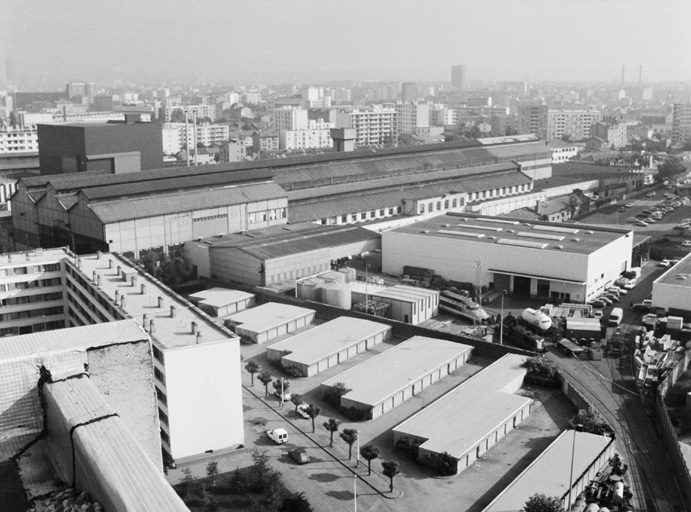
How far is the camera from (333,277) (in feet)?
50.8

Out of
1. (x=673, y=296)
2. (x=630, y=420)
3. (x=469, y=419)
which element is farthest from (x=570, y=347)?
(x=469, y=419)

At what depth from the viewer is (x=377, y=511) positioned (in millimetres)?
7633

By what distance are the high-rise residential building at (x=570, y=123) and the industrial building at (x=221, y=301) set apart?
41.3 meters

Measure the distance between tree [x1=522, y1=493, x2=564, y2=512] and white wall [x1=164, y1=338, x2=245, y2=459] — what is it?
352 cm

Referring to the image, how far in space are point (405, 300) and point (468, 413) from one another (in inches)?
181

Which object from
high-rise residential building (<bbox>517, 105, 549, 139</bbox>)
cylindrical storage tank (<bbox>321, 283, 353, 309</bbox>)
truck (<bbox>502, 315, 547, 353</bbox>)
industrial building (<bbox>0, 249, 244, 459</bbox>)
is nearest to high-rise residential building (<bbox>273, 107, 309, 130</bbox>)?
high-rise residential building (<bbox>517, 105, 549, 139</bbox>)

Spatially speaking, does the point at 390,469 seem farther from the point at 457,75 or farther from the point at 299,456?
the point at 457,75

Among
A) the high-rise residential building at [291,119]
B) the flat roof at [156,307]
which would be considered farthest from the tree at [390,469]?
the high-rise residential building at [291,119]

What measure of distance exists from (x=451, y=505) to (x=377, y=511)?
2.50 feet

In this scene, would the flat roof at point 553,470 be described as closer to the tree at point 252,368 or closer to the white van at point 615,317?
the tree at point 252,368

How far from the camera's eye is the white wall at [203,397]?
8586 mm

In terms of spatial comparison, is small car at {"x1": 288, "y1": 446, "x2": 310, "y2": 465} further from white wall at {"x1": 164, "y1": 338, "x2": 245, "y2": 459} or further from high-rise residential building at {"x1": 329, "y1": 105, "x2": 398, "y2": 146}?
high-rise residential building at {"x1": 329, "y1": 105, "x2": 398, "y2": 146}

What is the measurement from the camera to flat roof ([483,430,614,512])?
751 cm

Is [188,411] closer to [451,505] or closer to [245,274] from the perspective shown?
[451,505]
